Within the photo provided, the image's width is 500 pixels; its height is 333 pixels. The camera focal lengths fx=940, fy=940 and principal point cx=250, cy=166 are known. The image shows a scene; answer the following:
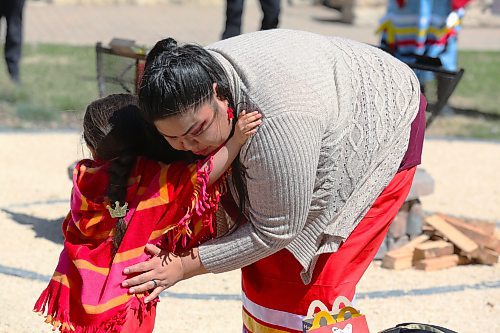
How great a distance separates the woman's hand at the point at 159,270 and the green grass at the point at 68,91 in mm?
4023

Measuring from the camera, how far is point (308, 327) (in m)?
2.45

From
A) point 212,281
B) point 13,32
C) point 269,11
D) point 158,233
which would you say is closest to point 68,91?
point 13,32

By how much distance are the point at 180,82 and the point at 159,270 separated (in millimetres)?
538

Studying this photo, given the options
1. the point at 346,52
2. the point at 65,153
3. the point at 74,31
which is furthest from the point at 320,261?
the point at 74,31

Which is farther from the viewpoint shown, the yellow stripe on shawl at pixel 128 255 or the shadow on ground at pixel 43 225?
the shadow on ground at pixel 43 225

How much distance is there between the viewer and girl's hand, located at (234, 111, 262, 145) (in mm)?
2262

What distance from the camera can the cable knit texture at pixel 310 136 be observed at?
2275mm

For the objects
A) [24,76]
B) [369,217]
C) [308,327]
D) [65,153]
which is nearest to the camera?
[308,327]

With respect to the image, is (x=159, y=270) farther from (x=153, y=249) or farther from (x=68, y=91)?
(x=68, y=91)

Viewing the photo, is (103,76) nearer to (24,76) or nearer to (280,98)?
(280,98)

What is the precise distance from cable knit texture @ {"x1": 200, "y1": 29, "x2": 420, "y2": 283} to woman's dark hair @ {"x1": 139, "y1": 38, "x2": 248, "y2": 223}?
0.05 m

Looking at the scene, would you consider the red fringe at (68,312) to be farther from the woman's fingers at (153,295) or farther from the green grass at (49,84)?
the green grass at (49,84)

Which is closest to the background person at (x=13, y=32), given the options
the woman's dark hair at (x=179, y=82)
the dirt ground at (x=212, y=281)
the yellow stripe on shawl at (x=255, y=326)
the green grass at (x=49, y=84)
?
the green grass at (x=49, y=84)

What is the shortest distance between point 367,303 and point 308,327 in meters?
1.79
